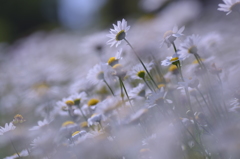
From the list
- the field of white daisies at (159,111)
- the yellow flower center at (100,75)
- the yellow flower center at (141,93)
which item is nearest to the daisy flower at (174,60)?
the field of white daisies at (159,111)

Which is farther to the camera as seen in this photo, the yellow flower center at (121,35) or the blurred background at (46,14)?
the blurred background at (46,14)

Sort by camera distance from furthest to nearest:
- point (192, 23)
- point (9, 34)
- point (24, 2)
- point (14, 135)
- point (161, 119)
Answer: point (24, 2)
point (9, 34)
point (192, 23)
point (14, 135)
point (161, 119)

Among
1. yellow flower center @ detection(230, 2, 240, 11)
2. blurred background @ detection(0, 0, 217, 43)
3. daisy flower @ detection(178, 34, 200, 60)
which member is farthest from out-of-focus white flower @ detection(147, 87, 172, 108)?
blurred background @ detection(0, 0, 217, 43)

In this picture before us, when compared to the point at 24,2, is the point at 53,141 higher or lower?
lower

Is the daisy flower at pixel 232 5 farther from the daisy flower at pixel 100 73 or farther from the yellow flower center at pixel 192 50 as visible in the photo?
the daisy flower at pixel 100 73

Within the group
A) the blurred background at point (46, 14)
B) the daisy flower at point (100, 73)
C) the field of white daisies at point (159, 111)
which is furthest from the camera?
the blurred background at point (46, 14)

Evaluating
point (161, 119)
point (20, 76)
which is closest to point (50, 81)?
point (20, 76)

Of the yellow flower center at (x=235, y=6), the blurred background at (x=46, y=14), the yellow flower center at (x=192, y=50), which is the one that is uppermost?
the blurred background at (x=46, y=14)

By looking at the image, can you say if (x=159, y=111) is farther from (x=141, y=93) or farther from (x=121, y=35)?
(x=121, y=35)

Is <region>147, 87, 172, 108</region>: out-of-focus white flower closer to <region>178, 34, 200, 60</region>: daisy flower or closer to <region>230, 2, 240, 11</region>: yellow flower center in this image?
<region>178, 34, 200, 60</region>: daisy flower

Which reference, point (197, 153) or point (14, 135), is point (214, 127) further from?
point (14, 135)

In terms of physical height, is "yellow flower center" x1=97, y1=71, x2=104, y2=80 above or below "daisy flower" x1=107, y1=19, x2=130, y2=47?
below
